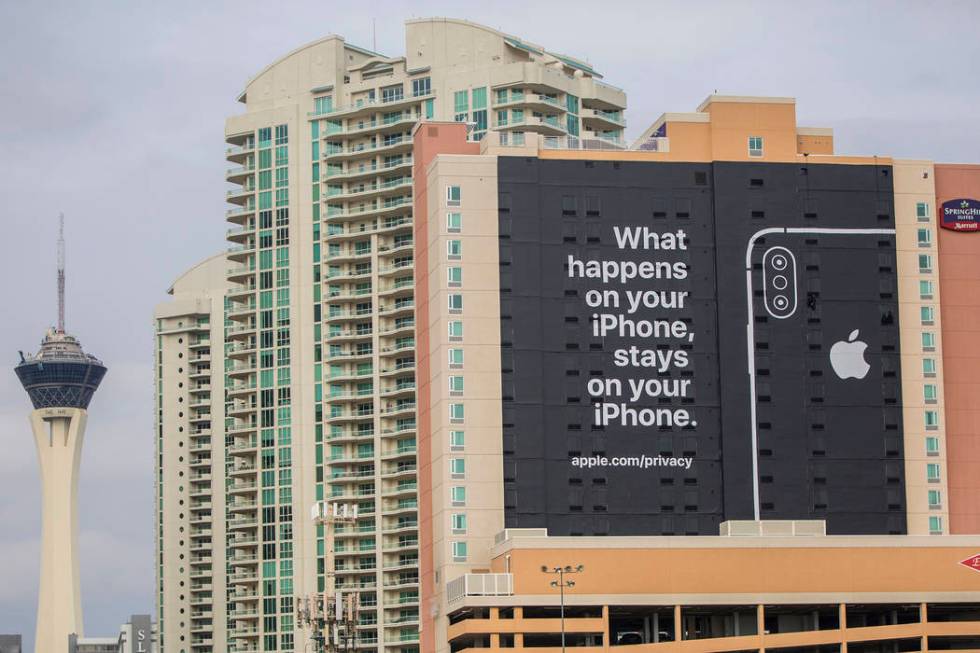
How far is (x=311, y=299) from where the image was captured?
199 meters

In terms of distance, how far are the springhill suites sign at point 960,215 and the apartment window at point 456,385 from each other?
43849mm

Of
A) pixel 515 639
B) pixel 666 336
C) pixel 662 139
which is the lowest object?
pixel 515 639

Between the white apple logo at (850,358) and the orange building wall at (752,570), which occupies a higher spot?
the white apple logo at (850,358)

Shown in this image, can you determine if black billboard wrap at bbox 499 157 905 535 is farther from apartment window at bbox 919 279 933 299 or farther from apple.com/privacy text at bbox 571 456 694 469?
apartment window at bbox 919 279 933 299

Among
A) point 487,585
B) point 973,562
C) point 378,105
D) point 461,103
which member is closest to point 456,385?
point 487,585


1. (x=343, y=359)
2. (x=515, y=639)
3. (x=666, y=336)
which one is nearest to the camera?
(x=515, y=639)

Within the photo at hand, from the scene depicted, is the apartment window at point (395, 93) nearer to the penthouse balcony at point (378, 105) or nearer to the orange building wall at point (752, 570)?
the penthouse balcony at point (378, 105)

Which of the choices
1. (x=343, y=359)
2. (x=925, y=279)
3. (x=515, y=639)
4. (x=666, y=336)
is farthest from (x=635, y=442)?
(x=343, y=359)

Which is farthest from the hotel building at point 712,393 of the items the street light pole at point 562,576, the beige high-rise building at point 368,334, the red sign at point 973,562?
the beige high-rise building at point 368,334

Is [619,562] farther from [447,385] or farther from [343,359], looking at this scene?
[343,359]

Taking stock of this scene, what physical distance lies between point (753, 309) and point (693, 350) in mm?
6199

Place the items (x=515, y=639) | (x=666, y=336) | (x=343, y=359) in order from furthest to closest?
(x=343, y=359), (x=666, y=336), (x=515, y=639)

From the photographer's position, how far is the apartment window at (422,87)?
196 m

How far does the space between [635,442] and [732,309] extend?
13906 millimetres
